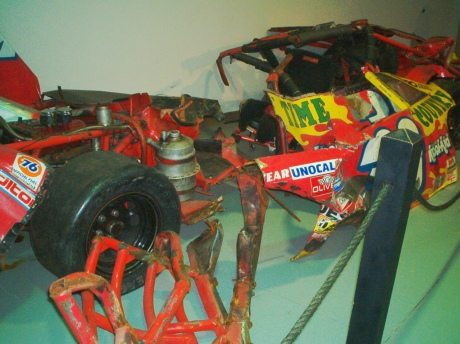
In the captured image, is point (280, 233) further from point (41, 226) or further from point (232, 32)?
point (232, 32)

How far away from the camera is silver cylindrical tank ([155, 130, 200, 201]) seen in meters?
2.61

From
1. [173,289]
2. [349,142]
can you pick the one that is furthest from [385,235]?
[349,142]

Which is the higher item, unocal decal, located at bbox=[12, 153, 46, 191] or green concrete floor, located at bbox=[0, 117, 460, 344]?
unocal decal, located at bbox=[12, 153, 46, 191]

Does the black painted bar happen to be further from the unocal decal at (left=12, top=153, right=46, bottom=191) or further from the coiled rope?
the unocal decal at (left=12, top=153, right=46, bottom=191)

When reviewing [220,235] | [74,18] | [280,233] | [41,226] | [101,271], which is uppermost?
[74,18]

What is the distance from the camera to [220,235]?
2059mm

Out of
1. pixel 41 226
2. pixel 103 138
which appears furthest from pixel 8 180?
pixel 103 138

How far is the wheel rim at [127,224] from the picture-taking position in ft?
6.79

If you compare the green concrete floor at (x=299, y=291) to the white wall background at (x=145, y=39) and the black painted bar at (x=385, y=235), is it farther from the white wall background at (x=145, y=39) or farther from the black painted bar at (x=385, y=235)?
the white wall background at (x=145, y=39)

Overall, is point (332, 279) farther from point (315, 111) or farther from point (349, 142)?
point (315, 111)

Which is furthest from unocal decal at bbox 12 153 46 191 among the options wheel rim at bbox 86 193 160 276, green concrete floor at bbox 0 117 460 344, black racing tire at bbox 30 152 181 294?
green concrete floor at bbox 0 117 460 344

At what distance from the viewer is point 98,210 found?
186 cm

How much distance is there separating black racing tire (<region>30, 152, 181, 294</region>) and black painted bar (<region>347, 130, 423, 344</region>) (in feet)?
3.64

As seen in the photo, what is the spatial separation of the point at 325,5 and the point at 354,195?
4.97 meters
